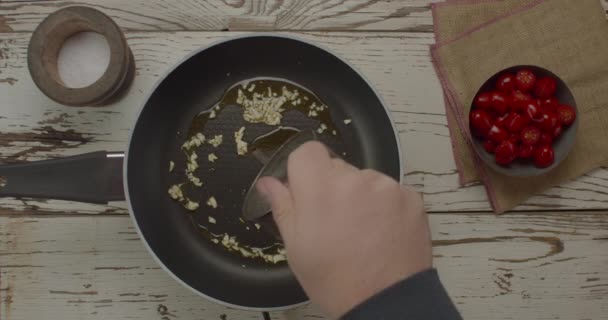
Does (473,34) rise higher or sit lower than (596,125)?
higher

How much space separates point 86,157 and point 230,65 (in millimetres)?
248

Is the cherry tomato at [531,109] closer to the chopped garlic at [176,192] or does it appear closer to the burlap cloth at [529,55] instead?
the burlap cloth at [529,55]

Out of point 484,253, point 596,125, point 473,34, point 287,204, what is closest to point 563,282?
point 484,253

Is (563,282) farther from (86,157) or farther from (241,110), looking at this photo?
(86,157)

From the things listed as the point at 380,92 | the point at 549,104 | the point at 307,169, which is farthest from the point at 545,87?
the point at 307,169

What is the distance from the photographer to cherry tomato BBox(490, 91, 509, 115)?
68 centimetres

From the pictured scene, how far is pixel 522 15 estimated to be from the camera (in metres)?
0.73

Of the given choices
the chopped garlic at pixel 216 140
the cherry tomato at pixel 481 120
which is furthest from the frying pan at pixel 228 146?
the cherry tomato at pixel 481 120

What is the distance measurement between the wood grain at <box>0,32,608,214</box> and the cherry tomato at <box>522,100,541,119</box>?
11cm

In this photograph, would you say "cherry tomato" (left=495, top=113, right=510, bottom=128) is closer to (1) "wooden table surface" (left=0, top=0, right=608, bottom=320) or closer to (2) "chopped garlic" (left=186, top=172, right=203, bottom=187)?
(1) "wooden table surface" (left=0, top=0, right=608, bottom=320)

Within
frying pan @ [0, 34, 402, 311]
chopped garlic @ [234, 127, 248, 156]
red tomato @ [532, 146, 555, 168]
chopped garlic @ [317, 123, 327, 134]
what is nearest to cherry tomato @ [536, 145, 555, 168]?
red tomato @ [532, 146, 555, 168]

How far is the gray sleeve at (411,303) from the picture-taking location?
42 centimetres

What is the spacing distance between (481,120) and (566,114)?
0.12 metres

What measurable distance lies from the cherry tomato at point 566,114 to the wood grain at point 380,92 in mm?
106
